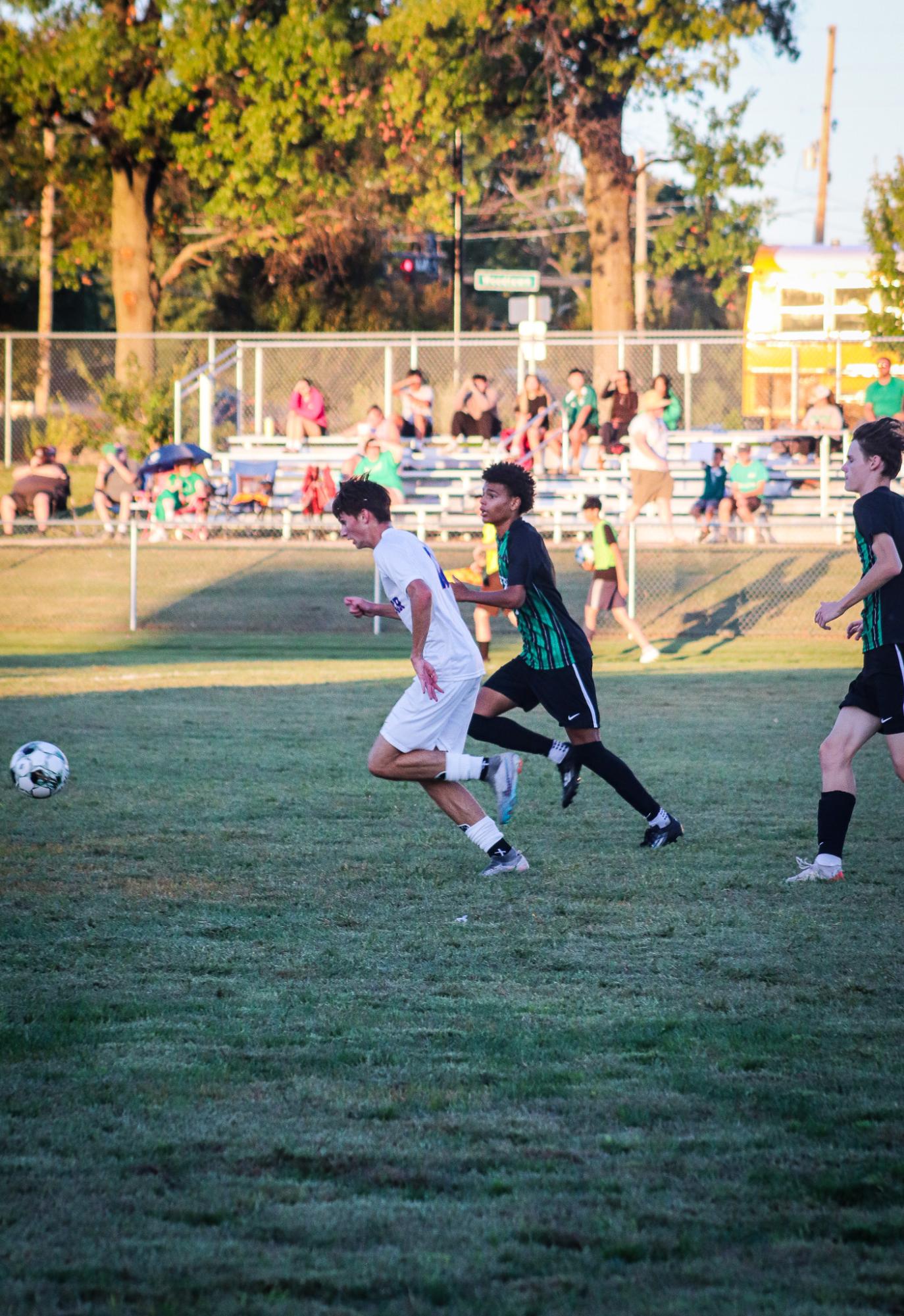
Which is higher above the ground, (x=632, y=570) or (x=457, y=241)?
(x=457, y=241)

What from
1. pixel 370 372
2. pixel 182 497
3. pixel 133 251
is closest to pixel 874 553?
pixel 182 497

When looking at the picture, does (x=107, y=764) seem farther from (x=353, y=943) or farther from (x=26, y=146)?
(x=26, y=146)

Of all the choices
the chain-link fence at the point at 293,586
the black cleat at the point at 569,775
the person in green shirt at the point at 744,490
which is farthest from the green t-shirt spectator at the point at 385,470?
the black cleat at the point at 569,775

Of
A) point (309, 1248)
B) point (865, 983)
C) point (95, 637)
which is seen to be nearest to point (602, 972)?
point (865, 983)

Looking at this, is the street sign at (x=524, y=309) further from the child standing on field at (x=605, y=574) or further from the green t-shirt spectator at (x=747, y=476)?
the child standing on field at (x=605, y=574)

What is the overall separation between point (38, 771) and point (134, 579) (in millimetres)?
9793

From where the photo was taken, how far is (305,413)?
23.2m

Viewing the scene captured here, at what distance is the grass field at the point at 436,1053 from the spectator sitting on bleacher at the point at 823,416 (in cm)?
1347

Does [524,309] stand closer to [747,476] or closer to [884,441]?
[747,476]

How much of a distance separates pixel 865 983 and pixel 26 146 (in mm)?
28282

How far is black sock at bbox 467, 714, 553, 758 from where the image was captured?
7473 millimetres

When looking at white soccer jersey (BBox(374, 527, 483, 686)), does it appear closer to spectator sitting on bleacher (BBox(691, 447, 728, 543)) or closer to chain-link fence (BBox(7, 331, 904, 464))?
spectator sitting on bleacher (BBox(691, 447, 728, 543))

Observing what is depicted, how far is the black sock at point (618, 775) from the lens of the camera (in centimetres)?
711

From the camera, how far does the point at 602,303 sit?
26391 millimetres
